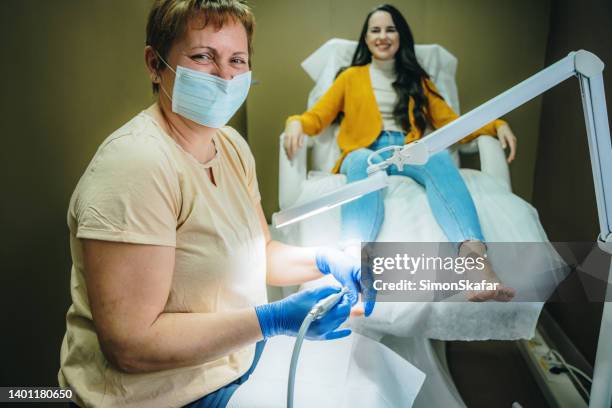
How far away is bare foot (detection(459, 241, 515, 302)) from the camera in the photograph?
3.96 ft

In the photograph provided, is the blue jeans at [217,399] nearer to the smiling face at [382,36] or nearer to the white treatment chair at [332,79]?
the white treatment chair at [332,79]

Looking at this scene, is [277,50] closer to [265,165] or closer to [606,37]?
[265,165]

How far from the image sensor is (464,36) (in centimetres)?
237

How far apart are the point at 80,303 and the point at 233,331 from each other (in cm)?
30

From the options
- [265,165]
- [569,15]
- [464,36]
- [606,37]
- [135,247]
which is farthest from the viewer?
[265,165]

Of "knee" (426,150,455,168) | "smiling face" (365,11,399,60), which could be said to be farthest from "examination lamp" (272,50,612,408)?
"smiling face" (365,11,399,60)

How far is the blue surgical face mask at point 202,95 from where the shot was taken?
36.0 inches

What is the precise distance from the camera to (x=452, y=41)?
2.38 metres

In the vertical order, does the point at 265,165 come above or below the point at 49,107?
below

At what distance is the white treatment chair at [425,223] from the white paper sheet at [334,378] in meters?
0.13

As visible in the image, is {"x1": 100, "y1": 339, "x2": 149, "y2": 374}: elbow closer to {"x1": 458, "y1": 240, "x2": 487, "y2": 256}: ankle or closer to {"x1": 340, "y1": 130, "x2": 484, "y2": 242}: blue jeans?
{"x1": 340, "y1": 130, "x2": 484, "y2": 242}: blue jeans

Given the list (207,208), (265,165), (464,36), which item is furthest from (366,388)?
(464,36)

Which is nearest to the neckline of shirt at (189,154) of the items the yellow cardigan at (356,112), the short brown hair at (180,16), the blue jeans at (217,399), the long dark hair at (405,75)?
the short brown hair at (180,16)

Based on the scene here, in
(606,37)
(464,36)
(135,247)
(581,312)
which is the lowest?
(581,312)
